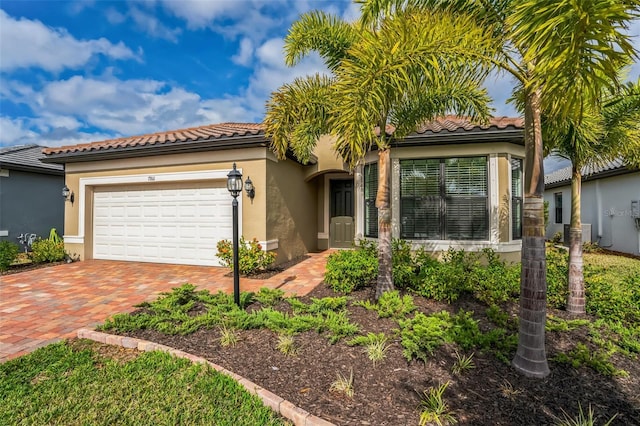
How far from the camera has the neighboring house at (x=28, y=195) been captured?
1131 cm

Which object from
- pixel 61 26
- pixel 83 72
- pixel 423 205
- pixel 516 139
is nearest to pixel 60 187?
pixel 83 72

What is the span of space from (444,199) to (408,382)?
217 inches

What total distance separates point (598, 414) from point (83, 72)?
612 inches

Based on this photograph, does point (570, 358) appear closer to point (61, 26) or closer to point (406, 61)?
point (406, 61)

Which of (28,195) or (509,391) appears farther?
(28,195)

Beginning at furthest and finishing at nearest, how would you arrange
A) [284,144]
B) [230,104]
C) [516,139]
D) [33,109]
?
1. [230,104]
2. [33,109]
3. [516,139]
4. [284,144]

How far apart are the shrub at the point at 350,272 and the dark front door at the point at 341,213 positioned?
5.88m

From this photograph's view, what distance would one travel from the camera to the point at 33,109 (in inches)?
631

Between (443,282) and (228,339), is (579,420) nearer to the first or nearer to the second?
(443,282)

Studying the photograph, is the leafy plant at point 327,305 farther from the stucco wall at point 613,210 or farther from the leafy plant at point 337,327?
the stucco wall at point 613,210

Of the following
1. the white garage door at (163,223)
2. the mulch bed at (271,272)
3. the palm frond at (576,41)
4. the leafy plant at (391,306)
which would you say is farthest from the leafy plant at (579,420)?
the white garage door at (163,223)

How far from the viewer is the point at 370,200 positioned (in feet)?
28.0

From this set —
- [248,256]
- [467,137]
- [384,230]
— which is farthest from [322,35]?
[248,256]

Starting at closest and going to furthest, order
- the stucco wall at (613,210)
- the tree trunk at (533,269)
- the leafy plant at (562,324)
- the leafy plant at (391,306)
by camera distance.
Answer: the tree trunk at (533,269), the leafy plant at (562,324), the leafy plant at (391,306), the stucco wall at (613,210)
